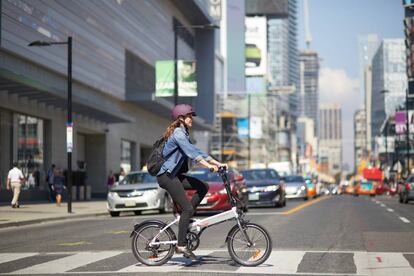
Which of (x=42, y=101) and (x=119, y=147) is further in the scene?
(x=119, y=147)

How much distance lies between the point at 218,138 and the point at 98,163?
10504 centimetres

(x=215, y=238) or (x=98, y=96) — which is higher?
(x=98, y=96)

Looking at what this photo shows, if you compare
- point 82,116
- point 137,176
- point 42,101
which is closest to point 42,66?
point 42,101

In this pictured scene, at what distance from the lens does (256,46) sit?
464 feet

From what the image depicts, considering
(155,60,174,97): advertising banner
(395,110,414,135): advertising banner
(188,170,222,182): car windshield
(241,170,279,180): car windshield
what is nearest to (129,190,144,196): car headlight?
(188,170,222,182): car windshield

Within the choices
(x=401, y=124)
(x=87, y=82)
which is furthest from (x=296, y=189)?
(x=401, y=124)

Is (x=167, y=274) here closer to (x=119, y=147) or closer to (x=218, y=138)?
(x=119, y=147)

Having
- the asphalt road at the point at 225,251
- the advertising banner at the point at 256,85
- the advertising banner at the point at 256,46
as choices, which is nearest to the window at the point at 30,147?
the asphalt road at the point at 225,251

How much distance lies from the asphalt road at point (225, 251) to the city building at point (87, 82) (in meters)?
12.2

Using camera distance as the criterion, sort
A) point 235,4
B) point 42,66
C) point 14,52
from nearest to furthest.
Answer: point 14,52
point 42,66
point 235,4

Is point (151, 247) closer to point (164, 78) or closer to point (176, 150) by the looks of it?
point (176, 150)

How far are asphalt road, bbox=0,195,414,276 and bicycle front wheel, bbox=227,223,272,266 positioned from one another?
0.13 metres

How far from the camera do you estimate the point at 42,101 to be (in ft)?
135

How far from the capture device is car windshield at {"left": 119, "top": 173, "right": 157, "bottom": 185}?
2620 centimetres
